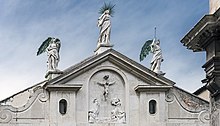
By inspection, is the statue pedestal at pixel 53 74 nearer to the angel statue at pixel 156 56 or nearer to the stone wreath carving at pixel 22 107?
the stone wreath carving at pixel 22 107

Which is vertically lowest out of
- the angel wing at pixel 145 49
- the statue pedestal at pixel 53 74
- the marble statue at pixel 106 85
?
the marble statue at pixel 106 85

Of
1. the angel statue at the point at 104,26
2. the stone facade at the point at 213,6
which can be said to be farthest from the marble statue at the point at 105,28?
the stone facade at the point at 213,6

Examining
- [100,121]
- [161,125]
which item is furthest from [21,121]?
[161,125]

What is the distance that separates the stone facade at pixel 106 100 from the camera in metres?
33.0

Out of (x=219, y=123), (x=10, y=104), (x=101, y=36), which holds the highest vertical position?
(x=101, y=36)

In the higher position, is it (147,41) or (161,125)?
(147,41)

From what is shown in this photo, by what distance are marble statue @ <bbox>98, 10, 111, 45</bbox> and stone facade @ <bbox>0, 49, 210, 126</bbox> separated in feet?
2.90

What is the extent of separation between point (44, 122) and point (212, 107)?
2105 centimetres

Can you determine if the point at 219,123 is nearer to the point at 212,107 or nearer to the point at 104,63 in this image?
the point at 212,107

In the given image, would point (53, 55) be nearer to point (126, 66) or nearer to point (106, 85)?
point (106, 85)

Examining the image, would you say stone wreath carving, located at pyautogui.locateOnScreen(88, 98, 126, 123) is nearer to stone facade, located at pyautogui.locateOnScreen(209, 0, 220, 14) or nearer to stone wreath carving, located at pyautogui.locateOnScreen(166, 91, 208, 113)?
stone wreath carving, located at pyautogui.locateOnScreen(166, 91, 208, 113)

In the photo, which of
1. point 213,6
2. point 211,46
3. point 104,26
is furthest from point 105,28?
point 211,46

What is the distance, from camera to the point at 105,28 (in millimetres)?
34156

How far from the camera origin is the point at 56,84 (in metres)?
32.9
